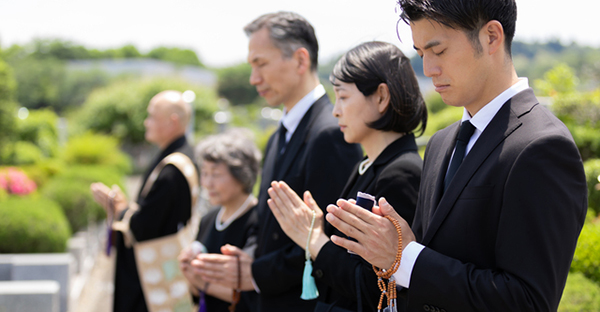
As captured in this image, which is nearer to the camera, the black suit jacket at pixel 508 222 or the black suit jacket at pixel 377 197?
the black suit jacket at pixel 508 222

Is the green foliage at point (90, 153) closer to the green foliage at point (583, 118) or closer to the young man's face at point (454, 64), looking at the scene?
the green foliage at point (583, 118)

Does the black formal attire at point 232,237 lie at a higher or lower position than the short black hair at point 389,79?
lower

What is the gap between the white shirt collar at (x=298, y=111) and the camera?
3078 millimetres

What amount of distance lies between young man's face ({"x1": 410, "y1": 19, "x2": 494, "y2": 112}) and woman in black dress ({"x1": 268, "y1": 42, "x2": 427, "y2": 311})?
59 centimetres

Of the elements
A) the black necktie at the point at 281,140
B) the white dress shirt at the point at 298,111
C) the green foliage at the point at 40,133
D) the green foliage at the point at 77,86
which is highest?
the white dress shirt at the point at 298,111

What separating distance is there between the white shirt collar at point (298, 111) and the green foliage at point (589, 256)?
83.7 inches

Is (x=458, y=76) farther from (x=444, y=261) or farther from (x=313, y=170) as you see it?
(x=313, y=170)

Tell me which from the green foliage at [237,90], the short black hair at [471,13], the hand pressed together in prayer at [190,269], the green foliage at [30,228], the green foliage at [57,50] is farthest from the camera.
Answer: the green foliage at [57,50]

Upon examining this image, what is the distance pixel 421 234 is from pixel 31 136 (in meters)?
18.5

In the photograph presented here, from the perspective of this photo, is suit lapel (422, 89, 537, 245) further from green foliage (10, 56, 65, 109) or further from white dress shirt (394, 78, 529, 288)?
green foliage (10, 56, 65, 109)

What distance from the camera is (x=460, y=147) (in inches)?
67.2

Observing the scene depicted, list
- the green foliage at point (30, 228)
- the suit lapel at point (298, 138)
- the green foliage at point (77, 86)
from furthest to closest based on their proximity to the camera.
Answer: the green foliage at point (77, 86), the green foliage at point (30, 228), the suit lapel at point (298, 138)

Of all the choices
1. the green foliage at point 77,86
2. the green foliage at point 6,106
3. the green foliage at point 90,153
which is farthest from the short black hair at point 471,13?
the green foliage at point 77,86

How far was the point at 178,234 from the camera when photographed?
4578mm
